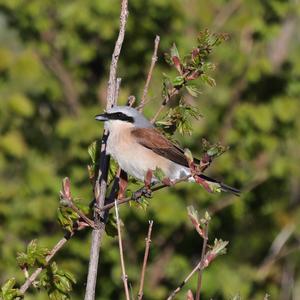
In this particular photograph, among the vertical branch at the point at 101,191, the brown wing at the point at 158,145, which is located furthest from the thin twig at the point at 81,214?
the brown wing at the point at 158,145

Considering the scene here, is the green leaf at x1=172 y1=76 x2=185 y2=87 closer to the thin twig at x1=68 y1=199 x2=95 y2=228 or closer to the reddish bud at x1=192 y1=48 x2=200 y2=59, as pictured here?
the reddish bud at x1=192 y1=48 x2=200 y2=59

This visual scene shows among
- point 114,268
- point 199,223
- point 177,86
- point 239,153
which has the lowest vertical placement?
point 199,223

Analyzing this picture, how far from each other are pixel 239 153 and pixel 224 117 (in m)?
0.35

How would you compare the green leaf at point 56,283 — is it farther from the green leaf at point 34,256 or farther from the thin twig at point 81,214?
the thin twig at point 81,214

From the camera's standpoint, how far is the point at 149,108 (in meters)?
6.07

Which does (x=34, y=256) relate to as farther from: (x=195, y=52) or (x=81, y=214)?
(x=195, y=52)

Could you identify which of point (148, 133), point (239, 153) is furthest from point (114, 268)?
point (148, 133)

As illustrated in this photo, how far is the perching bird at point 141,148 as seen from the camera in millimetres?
3285

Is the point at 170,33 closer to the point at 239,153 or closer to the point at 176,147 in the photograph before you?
the point at 239,153

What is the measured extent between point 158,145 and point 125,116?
342 mm

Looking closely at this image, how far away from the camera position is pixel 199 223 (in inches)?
91.0

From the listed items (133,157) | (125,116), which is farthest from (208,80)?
(133,157)

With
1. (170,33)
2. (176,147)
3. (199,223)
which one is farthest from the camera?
(170,33)

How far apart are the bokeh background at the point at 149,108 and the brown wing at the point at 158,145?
2.60 metres
